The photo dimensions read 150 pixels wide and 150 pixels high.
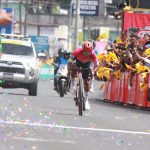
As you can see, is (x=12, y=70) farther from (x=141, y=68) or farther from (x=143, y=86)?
(x=143, y=86)

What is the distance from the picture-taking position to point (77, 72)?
51.9ft

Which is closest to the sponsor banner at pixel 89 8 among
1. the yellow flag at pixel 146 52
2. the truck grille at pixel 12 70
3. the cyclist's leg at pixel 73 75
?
the truck grille at pixel 12 70

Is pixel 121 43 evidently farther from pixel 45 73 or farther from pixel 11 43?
pixel 45 73

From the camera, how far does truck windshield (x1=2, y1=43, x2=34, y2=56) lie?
22.7m

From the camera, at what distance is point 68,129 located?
486 inches

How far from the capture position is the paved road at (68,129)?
10492 millimetres

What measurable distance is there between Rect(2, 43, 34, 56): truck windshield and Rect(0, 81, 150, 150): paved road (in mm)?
5372

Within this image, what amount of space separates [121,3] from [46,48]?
32636mm

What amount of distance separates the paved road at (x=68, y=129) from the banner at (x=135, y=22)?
7.92m

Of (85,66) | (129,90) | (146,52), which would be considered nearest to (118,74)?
(129,90)

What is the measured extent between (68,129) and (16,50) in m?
10.7

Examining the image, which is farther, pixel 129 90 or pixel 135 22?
pixel 135 22

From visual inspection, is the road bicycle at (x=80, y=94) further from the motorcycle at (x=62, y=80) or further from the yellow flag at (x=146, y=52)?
the motorcycle at (x=62, y=80)

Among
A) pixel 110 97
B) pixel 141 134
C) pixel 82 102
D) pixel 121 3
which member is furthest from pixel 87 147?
pixel 121 3
